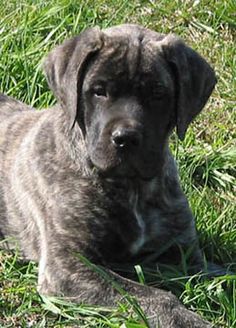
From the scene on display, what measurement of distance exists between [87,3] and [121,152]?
3.15 metres

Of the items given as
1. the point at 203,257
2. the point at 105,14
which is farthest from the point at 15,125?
the point at 105,14

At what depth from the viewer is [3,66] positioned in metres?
8.07

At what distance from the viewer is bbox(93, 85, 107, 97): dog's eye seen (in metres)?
6.08

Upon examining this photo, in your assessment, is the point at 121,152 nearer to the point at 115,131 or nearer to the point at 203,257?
the point at 115,131

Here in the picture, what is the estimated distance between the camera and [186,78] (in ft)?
20.5

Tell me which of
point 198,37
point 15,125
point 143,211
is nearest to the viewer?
point 143,211

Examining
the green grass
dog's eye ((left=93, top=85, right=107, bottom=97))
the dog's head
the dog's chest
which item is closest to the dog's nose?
the dog's head

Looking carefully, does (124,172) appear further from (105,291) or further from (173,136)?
(173,136)

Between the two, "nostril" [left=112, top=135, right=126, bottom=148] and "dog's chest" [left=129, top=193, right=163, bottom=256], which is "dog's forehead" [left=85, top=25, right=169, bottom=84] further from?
"dog's chest" [left=129, top=193, right=163, bottom=256]

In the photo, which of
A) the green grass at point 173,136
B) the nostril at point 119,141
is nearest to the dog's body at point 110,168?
the nostril at point 119,141

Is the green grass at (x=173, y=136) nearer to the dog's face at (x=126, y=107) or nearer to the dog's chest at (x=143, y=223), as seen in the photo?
the dog's chest at (x=143, y=223)

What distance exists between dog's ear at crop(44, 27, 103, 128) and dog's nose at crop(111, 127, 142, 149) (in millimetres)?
314

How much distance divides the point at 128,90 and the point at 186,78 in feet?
1.21

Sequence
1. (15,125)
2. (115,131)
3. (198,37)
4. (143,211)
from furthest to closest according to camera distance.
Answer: (198,37) → (15,125) → (143,211) → (115,131)
